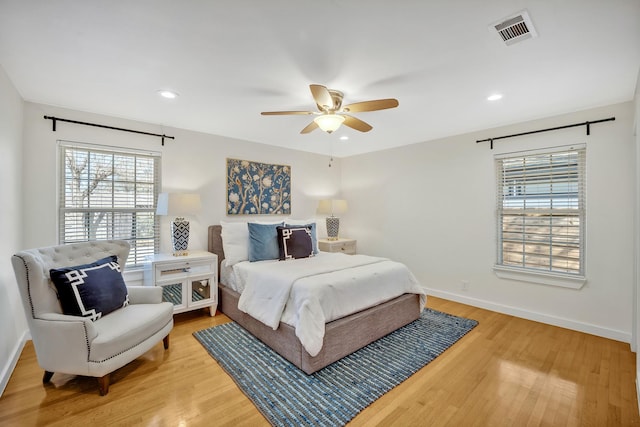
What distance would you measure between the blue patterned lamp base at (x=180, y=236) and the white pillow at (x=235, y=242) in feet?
1.39

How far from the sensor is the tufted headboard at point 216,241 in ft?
12.3

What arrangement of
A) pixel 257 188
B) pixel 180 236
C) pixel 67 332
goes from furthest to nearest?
1. pixel 257 188
2. pixel 180 236
3. pixel 67 332

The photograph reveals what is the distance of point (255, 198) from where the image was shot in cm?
444

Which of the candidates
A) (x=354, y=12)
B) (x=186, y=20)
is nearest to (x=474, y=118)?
(x=354, y=12)

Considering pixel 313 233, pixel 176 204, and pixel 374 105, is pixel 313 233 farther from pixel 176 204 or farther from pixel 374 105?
pixel 374 105

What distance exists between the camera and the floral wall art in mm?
4199

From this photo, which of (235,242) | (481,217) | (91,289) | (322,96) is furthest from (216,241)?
(481,217)

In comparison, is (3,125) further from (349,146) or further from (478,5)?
(349,146)

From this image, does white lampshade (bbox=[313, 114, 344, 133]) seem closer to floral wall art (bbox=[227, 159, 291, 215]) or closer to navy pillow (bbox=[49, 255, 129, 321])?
floral wall art (bbox=[227, 159, 291, 215])

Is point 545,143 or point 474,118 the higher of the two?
point 474,118

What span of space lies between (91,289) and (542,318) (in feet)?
15.0

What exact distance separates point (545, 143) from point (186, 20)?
3782 mm

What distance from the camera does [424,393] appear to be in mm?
2047

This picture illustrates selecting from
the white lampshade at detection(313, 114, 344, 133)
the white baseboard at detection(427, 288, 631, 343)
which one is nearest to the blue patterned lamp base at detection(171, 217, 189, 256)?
the white lampshade at detection(313, 114, 344, 133)
